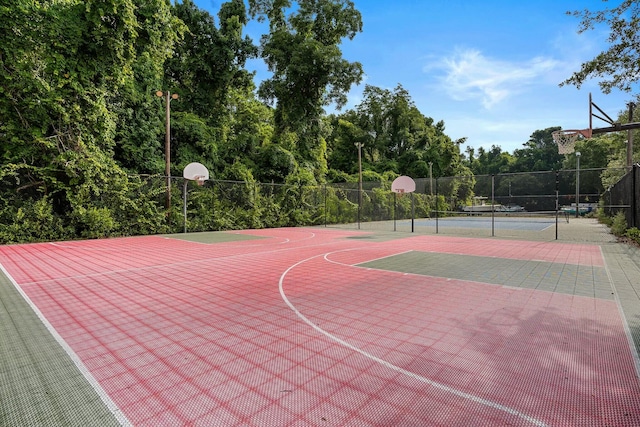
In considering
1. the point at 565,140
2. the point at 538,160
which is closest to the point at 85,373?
the point at 565,140

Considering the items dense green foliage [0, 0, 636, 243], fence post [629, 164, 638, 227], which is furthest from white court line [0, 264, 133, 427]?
fence post [629, 164, 638, 227]

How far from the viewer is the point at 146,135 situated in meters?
15.0

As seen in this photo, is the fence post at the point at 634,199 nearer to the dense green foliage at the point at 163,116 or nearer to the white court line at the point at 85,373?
Result: the dense green foliage at the point at 163,116

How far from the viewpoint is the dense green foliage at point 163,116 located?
10336 millimetres

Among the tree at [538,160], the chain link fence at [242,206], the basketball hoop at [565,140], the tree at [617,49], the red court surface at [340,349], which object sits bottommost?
the red court surface at [340,349]

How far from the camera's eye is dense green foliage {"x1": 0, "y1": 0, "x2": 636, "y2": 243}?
33.9 ft

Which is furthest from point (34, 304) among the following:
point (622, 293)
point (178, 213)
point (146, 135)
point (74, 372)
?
point (146, 135)

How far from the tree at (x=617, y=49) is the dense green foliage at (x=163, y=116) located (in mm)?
11962

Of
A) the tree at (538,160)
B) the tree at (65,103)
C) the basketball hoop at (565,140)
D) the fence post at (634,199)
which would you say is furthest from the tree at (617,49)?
Answer: the tree at (538,160)

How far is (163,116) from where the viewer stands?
52.9 ft

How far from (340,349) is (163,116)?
53.8ft

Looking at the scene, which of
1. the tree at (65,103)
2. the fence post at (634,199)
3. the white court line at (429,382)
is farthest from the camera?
the tree at (65,103)

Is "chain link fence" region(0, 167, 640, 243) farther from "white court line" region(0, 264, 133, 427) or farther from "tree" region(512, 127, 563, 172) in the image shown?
"tree" region(512, 127, 563, 172)

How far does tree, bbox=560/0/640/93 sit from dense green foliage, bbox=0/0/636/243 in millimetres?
11962
